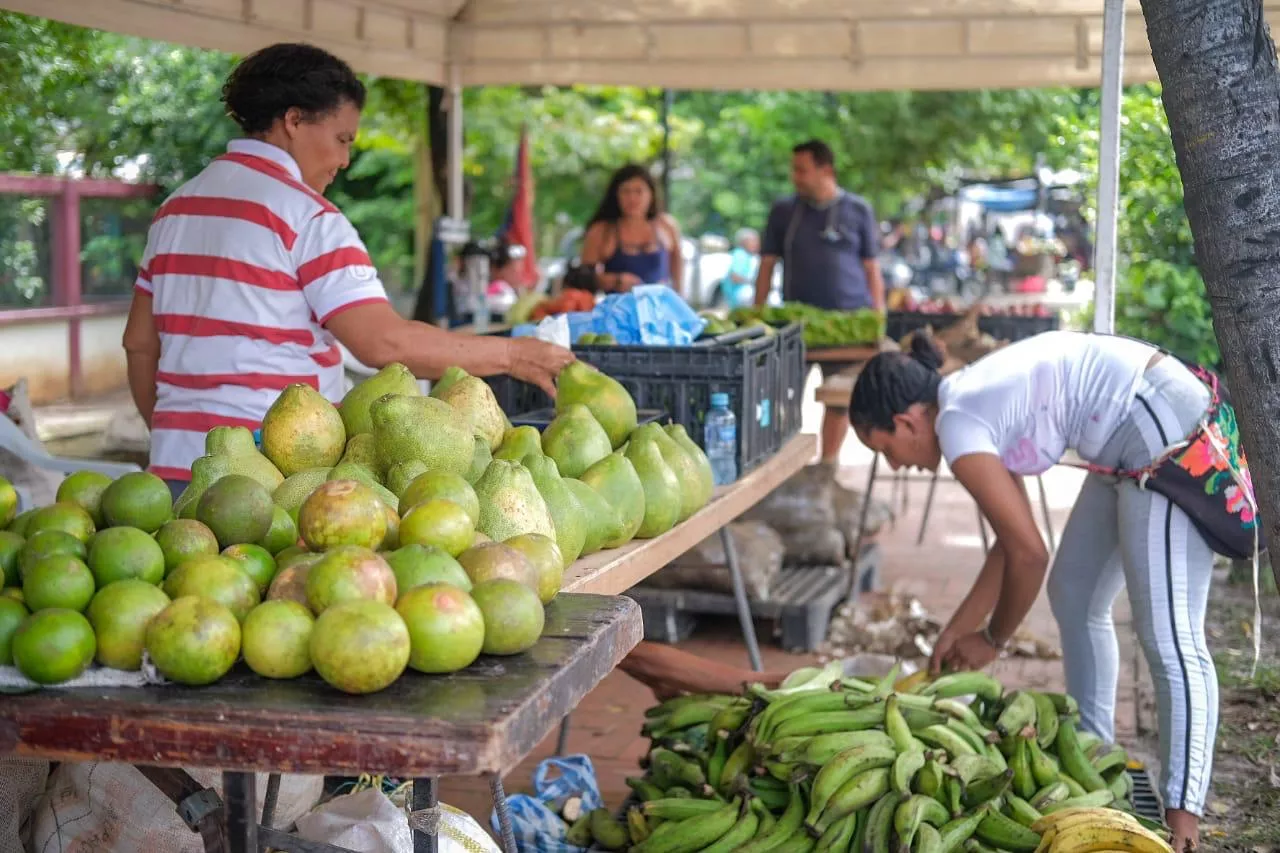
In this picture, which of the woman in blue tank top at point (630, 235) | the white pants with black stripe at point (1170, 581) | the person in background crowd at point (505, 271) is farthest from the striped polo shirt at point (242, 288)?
the person in background crowd at point (505, 271)

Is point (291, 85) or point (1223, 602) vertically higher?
point (291, 85)

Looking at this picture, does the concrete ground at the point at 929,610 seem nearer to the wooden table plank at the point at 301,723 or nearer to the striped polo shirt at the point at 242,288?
the striped polo shirt at the point at 242,288

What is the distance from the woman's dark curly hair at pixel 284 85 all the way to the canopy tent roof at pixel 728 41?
2428 mm

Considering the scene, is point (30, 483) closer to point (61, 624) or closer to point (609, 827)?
point (609, 827)

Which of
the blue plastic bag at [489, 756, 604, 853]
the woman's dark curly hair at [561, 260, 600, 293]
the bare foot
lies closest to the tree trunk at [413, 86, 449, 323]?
the woman's dark curly hair at [561, 260, 600, 293]

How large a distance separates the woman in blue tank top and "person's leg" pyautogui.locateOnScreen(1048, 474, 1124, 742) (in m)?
4.53

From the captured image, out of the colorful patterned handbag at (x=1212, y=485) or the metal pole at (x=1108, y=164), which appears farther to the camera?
the metal pole at (x=1108, y=164)

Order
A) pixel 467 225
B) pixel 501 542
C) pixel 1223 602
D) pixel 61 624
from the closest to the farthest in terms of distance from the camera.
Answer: pixel 61 624 < pixel 501 542 < pixel 1223 602 < pixel 467 225

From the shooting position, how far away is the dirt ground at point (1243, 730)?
4188 mm

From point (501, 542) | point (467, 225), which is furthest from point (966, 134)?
point (501, 542)

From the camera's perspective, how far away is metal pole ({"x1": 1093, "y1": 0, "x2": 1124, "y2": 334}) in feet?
16.1

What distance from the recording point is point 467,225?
324 inches

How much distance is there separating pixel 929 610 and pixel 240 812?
5.20 meters

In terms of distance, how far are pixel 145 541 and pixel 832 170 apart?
6755mm
